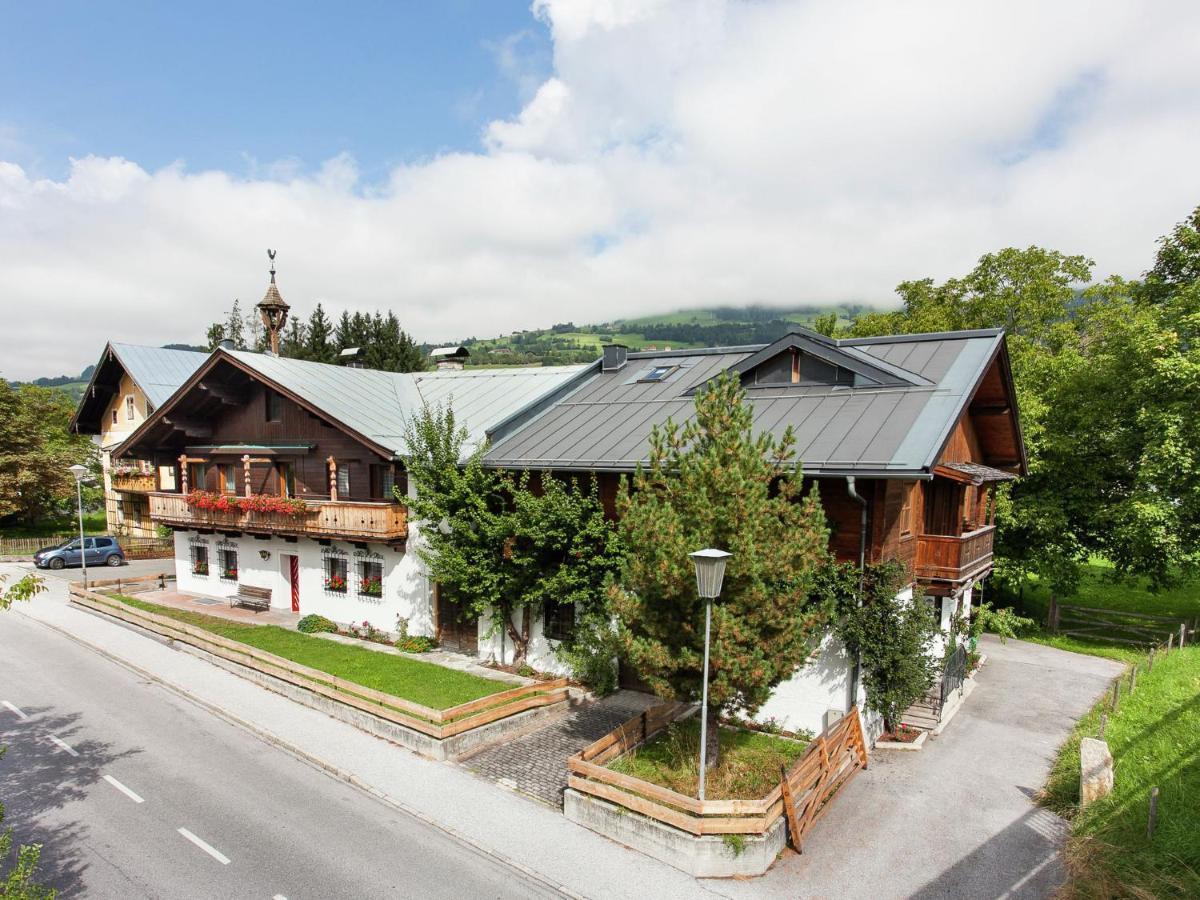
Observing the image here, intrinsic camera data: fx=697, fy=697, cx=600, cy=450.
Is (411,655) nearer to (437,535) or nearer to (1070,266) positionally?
(437,535)

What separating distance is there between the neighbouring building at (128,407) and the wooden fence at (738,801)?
29522mm

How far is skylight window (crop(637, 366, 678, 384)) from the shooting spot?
21.1m

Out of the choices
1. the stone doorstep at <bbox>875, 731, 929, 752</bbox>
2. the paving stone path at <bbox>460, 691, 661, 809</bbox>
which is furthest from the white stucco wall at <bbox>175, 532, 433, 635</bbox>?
the stone doorstep at <bbox>875, 731, 929, 752</bbox>

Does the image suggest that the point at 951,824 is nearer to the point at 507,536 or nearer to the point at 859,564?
the point at 859,564

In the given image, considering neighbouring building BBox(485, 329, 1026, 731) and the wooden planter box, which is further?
neighbouring building BBox(485, 329, 1026, 731)

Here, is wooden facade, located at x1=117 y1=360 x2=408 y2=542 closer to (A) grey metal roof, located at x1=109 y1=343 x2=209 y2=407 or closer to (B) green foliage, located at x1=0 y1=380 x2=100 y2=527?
(A) grey metal roof, located at x1=109 y1=343 x2=209 y2=407

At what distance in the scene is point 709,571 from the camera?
926 cm

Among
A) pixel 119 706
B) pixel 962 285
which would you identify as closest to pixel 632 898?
pixel 119 706

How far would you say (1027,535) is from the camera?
2323 cm

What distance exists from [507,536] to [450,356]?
47.9 ft

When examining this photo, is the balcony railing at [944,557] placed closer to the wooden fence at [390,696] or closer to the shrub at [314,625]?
the wooden fence at [390,696]

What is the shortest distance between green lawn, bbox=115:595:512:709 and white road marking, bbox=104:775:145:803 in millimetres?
5123

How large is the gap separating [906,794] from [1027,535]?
14.4 meters

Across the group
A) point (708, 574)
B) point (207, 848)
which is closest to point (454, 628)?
point (207, 848)
